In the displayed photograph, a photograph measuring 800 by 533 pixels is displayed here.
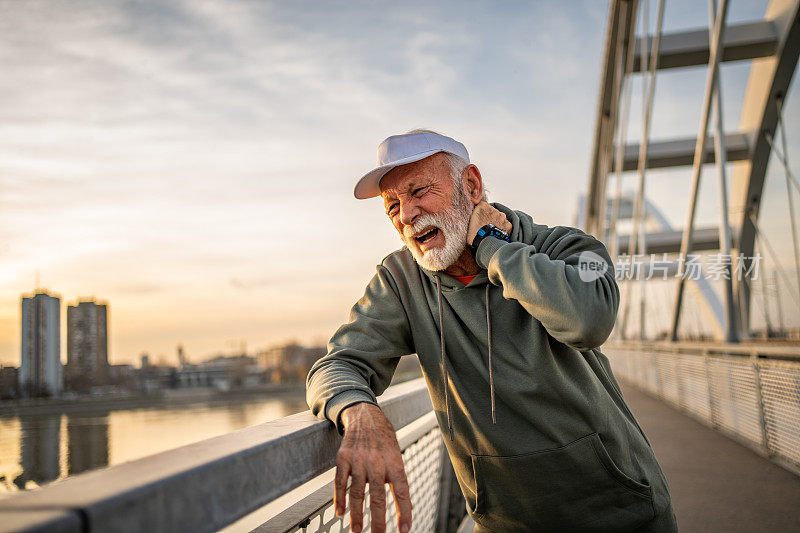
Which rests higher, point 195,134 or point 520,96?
point 195,134

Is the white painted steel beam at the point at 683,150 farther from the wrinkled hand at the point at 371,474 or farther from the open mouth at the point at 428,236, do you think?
the wrinkled hand at the point at 371,474

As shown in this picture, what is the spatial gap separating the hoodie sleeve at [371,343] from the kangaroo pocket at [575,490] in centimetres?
41

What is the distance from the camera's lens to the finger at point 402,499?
1.23m

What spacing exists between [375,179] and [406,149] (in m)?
0.14

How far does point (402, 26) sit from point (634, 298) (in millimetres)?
13897

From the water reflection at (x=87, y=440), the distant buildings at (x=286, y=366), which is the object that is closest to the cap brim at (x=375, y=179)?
the water reflection at (x=87, y=440)

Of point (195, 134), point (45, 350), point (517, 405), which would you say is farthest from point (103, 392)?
point (195, 134)

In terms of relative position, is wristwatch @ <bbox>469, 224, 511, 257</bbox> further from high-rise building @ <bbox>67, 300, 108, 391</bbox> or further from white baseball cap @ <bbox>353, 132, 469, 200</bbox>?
high-rise building @ <bbox>67, 300, 108, 391</bbox>

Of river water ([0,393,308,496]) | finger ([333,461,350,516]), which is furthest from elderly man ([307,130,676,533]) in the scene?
river water ([0,393,308,496])

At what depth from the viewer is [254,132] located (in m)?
62.8

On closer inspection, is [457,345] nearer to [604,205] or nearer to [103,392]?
[103,392]

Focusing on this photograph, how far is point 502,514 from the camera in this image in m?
1.63

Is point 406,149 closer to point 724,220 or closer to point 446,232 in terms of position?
point 446,232

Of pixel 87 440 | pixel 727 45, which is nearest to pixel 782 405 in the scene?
pixel 727 45
